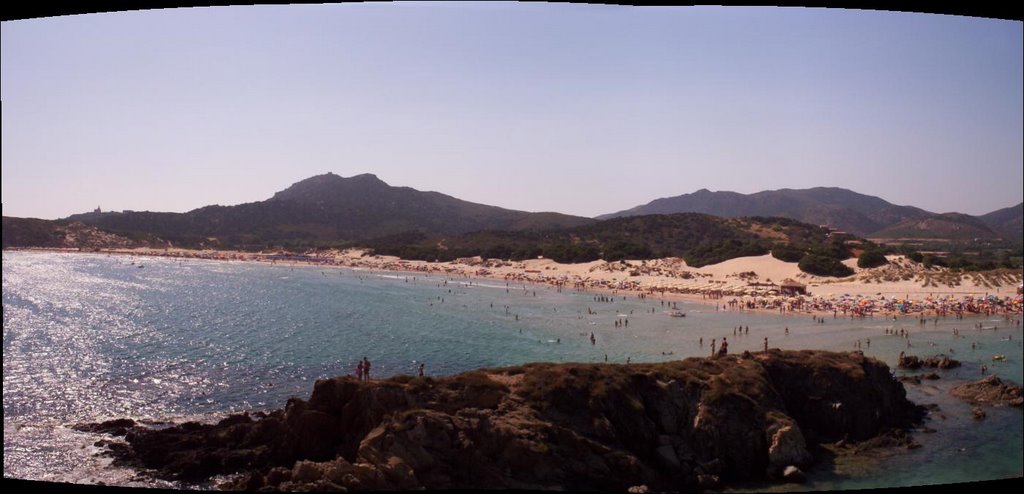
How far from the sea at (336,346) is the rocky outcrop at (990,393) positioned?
0.59 meters

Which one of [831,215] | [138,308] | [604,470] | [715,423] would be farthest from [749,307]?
[831,215]

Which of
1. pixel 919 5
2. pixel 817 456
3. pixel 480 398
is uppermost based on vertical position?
pixel 919 5

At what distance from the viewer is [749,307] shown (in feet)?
132

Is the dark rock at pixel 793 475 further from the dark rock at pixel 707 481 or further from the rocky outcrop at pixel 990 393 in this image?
the rocky outcrop at pixel 990 393

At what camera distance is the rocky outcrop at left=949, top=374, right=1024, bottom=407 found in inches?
648

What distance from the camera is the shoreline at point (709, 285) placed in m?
35.4

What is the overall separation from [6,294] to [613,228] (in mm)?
63749

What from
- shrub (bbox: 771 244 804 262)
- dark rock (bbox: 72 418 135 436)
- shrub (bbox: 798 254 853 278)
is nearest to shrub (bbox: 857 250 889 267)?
shrub (bbox: 798 254 853 278)

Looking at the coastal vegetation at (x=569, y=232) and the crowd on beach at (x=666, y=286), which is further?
the coastal vegetation at (x=569, y=232)

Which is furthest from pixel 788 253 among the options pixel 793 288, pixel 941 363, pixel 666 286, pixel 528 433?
pixel 528 433

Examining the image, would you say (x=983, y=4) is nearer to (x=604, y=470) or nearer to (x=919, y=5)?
(x=919, y=5)

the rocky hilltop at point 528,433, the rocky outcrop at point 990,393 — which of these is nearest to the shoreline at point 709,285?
the rocky outcrop at point 990,393

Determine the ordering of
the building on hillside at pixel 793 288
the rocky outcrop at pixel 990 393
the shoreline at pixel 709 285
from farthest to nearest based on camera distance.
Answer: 1. the building on hillside at pixel 793 288
2. the shoreline at pixel 709 285
3. the rocky outcrop at pixel 990 393

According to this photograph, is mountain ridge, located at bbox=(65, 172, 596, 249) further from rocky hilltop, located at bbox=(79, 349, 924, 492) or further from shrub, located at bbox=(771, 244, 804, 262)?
rocky hilltop, located at bbox=(79, 349, 924, 492)
